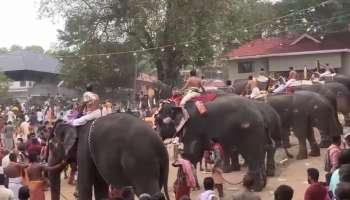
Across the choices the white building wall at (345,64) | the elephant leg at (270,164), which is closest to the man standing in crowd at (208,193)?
the elephant leg at (270,164)

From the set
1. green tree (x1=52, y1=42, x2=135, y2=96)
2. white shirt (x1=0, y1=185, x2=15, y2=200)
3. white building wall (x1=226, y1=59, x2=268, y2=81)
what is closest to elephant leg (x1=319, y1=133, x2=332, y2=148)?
white shirt (x1=0, y1=185, x2=15, y2=200)

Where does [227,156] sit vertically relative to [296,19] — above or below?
below

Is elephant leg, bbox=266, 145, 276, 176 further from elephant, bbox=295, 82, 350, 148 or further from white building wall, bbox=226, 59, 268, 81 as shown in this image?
white building wall, bbox=226, 59, 268, 81

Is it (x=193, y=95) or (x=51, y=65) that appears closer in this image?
(x=193, y=95)

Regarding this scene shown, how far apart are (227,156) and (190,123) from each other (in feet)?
7.26

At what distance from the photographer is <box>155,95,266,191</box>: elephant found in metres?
11.9

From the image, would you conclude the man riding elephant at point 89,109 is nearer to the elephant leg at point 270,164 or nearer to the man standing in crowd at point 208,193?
the man standing in crowd at point 208,193

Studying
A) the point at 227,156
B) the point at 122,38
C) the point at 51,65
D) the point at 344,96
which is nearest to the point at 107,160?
the point at 227,156

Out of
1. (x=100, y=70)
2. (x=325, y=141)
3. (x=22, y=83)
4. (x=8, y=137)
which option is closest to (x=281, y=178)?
(x=325, y=141)

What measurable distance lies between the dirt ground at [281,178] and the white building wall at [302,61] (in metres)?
20.5

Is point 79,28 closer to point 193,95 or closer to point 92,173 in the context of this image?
point 193,95

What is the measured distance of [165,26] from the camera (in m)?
32.0

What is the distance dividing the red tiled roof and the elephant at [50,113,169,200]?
2715 cm

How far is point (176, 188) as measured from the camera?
1044 cm
